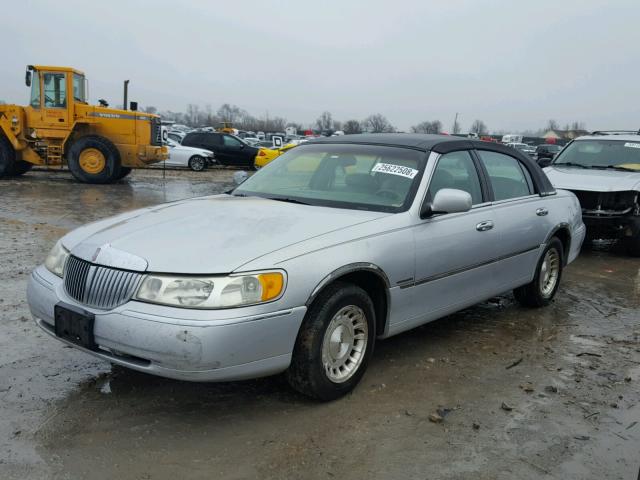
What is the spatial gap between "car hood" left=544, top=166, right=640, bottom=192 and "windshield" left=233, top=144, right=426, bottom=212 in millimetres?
4958

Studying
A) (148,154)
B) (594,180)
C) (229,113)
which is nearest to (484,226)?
(594,180)

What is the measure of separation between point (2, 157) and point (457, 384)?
49.4 ft

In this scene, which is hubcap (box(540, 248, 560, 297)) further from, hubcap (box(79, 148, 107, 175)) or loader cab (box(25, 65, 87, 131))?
loader cab (box(25, 65, 87, 131))

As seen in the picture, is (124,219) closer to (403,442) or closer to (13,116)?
(403,442)

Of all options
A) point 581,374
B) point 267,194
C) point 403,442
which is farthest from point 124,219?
point 581,374

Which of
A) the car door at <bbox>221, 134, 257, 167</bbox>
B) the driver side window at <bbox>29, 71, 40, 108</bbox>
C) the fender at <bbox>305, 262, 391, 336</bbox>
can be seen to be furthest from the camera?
the car door at <bbox>221, 134, 257, 167</bbox>

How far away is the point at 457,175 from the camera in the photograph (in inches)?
175

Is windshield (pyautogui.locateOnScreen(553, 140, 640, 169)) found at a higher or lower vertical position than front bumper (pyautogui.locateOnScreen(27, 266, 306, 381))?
higher

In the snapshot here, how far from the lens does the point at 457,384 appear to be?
3.80 m

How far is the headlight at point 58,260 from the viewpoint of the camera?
3445 millimetres

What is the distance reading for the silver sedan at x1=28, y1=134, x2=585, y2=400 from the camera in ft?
9.45

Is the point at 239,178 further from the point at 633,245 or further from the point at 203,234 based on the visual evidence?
the point at 633,245

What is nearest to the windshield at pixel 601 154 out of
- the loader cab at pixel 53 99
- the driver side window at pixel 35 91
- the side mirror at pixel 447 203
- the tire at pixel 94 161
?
the side mirror at pixel 447 203

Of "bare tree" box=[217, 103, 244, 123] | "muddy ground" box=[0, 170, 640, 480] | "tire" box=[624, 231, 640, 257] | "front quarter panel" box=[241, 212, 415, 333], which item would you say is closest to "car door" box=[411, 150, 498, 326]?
"front quarter panel" box=[241, 212, 415, 333]
